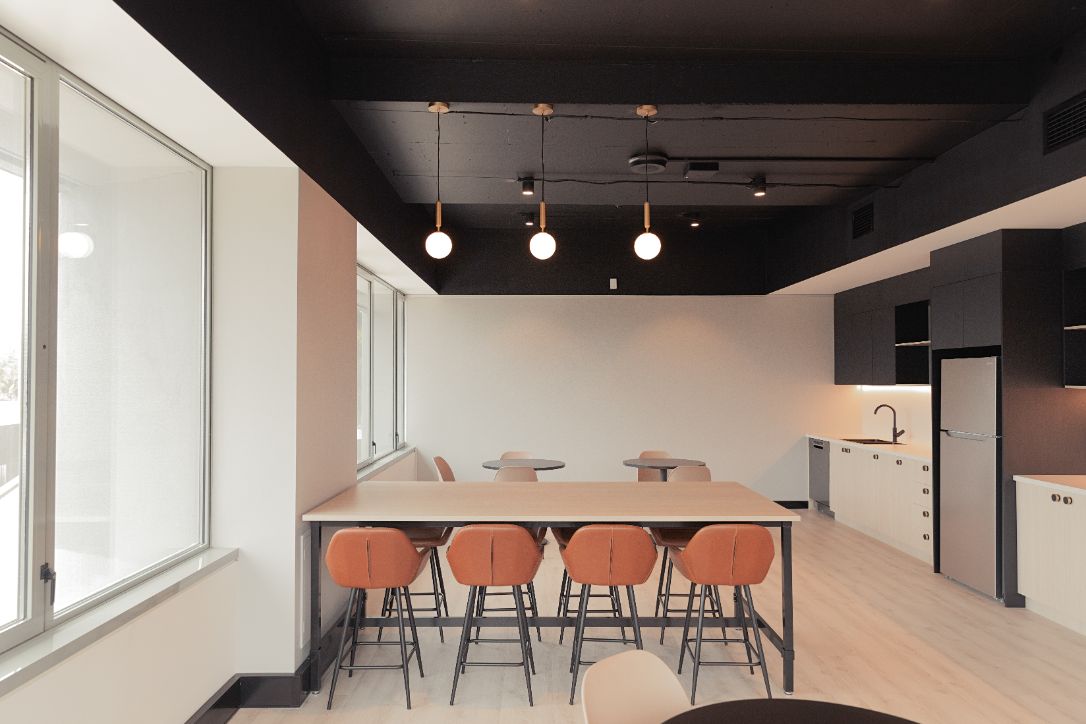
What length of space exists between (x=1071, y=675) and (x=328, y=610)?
13.0ft

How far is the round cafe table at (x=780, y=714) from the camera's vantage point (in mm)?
1733

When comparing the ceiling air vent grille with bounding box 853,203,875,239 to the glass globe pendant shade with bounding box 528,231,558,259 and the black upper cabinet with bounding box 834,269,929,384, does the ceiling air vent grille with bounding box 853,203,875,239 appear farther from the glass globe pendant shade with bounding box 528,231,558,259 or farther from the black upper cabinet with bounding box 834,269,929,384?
Result: the glass globe pendant shade with bounding box 528,231,558,259

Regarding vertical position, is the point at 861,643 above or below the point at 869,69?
below

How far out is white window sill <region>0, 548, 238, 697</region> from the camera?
2090mm

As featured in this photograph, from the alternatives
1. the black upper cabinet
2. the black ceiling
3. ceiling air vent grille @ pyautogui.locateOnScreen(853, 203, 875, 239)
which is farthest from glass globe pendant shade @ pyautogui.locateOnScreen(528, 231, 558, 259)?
the black upper cabinet

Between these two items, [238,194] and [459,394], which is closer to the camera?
[238,194]

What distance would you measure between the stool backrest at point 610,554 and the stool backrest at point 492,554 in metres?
0.22

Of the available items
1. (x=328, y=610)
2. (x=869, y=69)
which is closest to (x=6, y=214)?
(x=328, y=610)

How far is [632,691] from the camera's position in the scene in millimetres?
1951

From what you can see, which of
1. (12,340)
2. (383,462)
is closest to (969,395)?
(383,462)

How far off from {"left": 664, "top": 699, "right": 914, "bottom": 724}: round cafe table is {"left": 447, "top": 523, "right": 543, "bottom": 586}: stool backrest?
5.76 ft

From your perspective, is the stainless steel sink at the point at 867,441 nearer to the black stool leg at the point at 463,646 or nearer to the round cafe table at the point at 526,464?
the round cafe table at the point at 526,464

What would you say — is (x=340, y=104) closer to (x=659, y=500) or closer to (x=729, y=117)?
(x=729, y=117)

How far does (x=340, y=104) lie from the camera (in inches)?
157
